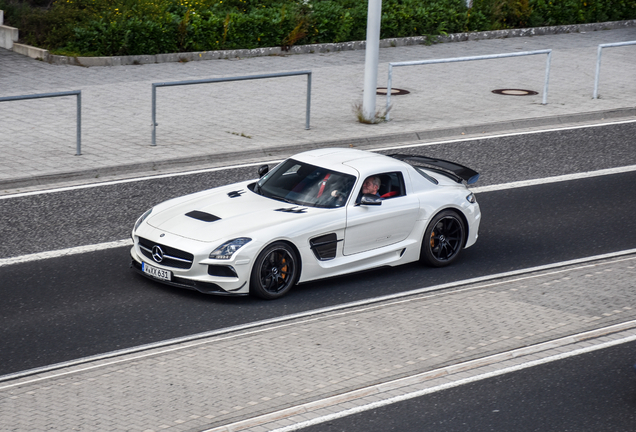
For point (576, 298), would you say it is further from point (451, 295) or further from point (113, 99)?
point (113, 99)

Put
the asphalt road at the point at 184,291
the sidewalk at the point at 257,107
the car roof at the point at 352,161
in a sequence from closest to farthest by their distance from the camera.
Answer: the asphalt road at the point at 184,291
the car roof at the point at 352,161
the sidewalk at the point at 257,107

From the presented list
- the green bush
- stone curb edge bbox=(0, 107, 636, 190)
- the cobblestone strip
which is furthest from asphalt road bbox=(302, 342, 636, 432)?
the green bush

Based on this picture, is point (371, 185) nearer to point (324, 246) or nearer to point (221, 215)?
point (324, 246)

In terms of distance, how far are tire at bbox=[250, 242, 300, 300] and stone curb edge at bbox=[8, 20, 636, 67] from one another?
1373 centimetres

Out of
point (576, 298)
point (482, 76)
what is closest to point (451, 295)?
point (576, 298)

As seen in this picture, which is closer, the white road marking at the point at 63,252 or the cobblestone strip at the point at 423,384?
the cobblestone strip at the point at 423,384

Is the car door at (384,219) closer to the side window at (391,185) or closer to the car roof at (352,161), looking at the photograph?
the side window at (391,185)

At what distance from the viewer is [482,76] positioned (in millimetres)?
22500

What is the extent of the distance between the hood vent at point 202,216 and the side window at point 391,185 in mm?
1959

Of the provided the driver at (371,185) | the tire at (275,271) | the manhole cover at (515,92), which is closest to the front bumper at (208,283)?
the tire at (275,271)

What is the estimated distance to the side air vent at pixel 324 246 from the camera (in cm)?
976

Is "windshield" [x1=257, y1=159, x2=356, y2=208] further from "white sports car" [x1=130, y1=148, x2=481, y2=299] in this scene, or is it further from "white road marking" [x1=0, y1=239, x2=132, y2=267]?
"white road marking" [x1=0, y1=239, x2=132, y2=267]

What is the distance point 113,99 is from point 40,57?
15.0ft

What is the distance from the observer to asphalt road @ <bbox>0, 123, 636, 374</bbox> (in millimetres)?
8633
